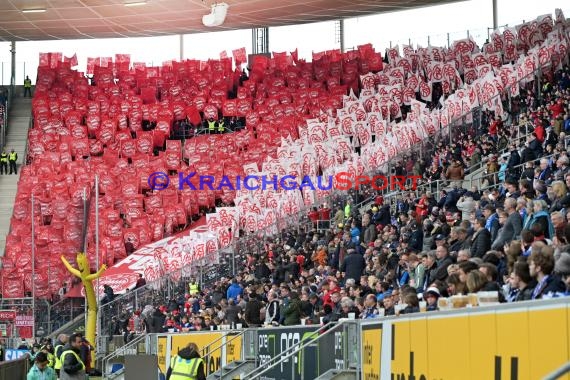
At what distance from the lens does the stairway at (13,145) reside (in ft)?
164

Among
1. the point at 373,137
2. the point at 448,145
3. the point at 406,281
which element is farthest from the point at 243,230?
the point at 406,281

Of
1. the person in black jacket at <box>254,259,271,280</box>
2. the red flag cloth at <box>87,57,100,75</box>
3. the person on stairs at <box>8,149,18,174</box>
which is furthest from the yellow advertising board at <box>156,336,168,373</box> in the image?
the red flag cloth at <box>87,57,100,75</box>

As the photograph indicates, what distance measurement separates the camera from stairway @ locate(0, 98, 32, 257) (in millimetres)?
49969

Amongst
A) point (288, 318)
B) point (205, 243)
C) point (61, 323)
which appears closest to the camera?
point (288, 318)

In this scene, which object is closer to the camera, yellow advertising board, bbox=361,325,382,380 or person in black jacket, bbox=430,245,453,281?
yellow advertising board, bbox=361,325,382,380

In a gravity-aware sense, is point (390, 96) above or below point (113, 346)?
above

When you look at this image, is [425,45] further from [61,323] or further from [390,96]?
[61,323]

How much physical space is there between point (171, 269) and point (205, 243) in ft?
6.22

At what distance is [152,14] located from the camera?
53.8 meters

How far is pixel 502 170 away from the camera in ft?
74.2

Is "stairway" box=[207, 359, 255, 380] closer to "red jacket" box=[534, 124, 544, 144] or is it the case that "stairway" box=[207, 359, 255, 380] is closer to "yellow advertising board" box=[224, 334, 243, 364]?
"yellow advertising board" box=[224, 334, 243, 364]

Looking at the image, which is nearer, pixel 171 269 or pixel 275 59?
pixel 171 269

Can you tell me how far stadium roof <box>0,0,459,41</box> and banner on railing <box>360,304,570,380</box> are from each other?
41.9 metres

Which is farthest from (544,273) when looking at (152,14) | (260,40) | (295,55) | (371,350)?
(260,40)
